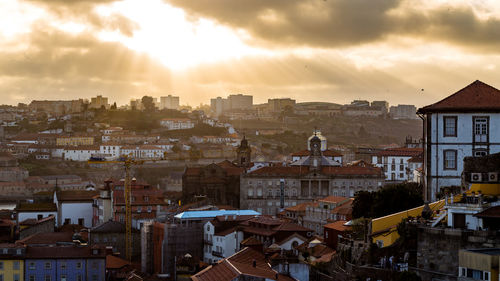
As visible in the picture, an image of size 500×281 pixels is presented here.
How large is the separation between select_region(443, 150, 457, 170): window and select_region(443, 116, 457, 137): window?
0.65 meters

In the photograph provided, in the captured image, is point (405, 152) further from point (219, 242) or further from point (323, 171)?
point (219, 242)

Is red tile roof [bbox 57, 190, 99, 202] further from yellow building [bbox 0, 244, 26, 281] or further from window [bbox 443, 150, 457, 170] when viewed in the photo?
window [bbox 443, 150, 457, 170]

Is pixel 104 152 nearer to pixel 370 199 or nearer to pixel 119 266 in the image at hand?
pixel 119 266

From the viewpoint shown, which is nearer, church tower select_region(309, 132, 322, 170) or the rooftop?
the rooftop

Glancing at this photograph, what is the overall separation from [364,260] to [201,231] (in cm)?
2299

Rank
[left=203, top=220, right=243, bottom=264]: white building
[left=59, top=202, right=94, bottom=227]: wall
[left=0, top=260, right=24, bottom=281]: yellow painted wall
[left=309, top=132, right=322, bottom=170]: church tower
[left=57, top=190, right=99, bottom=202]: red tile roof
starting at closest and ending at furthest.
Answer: [left=0, top=260, right=24, bottom=281]: yellow painted wall → [left=203, top=220, right=243, bottom=264]: white building → [left=59, top=202, right=94, bottom=227]: wall → [left=57, top=190, right=99, bottom=202]: red tile roof → [left=309, top=132, right=322, bottom=170]: church tower

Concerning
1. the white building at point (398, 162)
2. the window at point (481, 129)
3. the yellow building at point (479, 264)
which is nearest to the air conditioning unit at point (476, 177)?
the yellow building at point (479, 264)

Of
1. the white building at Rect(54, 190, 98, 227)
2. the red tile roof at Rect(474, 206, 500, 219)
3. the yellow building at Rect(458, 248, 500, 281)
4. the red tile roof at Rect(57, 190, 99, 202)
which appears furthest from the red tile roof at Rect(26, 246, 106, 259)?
the red tile roof at Rect(57, 190, 99, 202)

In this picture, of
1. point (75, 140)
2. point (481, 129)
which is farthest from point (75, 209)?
point (75, 140)

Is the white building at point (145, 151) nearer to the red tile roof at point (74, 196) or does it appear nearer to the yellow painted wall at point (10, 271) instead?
the red tile roof at point (74, 196)

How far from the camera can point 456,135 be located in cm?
3541

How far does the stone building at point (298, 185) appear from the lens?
257 ft

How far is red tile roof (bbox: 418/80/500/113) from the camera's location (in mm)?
35312

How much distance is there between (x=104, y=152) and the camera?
16938cm
